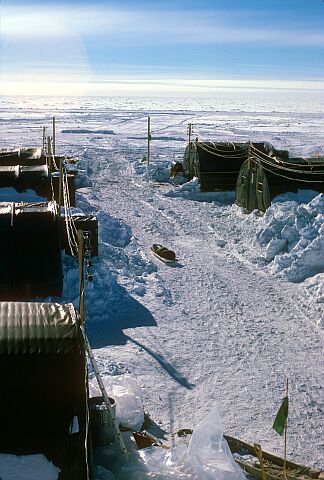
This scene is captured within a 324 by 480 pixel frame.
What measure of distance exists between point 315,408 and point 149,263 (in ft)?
22.7

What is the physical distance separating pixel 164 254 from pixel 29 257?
444 cm

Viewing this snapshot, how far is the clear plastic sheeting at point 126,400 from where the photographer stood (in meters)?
7.64

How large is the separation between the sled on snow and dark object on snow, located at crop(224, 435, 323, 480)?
8001 millimetres

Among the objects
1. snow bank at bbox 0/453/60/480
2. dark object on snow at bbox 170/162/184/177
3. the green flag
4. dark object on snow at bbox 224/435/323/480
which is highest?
dark object on snow at bbox 170/162/184/177

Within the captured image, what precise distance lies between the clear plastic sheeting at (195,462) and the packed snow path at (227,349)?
1546 millimetres

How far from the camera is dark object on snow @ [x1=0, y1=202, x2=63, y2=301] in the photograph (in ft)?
39.0

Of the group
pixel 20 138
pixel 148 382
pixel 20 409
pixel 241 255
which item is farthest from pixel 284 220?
pixel 20 138

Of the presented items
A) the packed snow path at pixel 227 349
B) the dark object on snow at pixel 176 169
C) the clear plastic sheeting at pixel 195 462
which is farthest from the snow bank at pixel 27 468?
the dark object on snow at pixel 176 169

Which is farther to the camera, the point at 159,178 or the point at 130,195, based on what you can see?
the point at 159,178

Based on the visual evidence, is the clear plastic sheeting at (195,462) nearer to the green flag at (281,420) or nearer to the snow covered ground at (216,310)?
the green flag at (281,420)

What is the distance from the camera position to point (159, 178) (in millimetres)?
27078

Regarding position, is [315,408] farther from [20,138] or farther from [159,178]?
[20,138]

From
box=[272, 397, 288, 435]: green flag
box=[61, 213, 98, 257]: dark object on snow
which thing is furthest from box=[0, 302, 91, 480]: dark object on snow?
box=[61, 213, 98, 257]: dark object on snow

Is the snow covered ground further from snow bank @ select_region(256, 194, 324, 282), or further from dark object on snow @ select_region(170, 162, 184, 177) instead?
dark object on snow @ select_region(170, 162, 184, 177)
